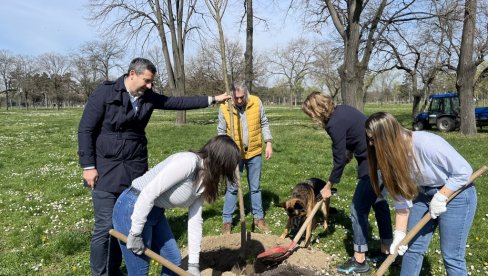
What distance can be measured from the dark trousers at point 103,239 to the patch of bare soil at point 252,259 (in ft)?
3.67

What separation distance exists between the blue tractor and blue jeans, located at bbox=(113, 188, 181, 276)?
23.1 meters

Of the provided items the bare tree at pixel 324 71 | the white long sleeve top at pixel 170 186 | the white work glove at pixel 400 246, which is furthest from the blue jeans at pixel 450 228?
the bare tree at pixel 324 71

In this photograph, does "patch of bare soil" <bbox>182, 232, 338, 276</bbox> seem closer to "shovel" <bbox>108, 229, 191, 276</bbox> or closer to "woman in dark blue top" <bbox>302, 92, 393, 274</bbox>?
"woman in dark blue top" <bbox>302, 92, 393, 274</bbox>

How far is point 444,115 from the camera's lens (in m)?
23.4

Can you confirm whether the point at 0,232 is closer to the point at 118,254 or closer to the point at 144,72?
the point at 118,254

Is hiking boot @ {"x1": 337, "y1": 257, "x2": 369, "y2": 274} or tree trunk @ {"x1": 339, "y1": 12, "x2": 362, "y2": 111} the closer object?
hiking boot @ {"x1": 337, "y1": 257, "x2": 369, "y2": 274}

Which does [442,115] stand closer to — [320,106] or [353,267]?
[353,267]

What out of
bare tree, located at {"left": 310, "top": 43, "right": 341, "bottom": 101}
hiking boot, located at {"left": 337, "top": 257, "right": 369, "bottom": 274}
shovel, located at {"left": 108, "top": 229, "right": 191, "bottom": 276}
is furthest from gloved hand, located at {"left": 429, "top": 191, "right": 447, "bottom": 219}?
bare tree, located at {"left": 310, "top": 43, "right": 341, "bottom": 101}

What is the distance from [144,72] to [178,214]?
13.0ft

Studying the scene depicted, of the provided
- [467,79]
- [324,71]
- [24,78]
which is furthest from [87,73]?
[467,79]

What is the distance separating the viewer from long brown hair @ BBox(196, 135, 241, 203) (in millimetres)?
3041

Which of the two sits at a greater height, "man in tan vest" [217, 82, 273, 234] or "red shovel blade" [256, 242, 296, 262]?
"man in tan vest" [217, 82, 273, 234]

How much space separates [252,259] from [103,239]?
205 cm

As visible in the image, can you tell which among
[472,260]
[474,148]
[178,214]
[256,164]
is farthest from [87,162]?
[474,148]
